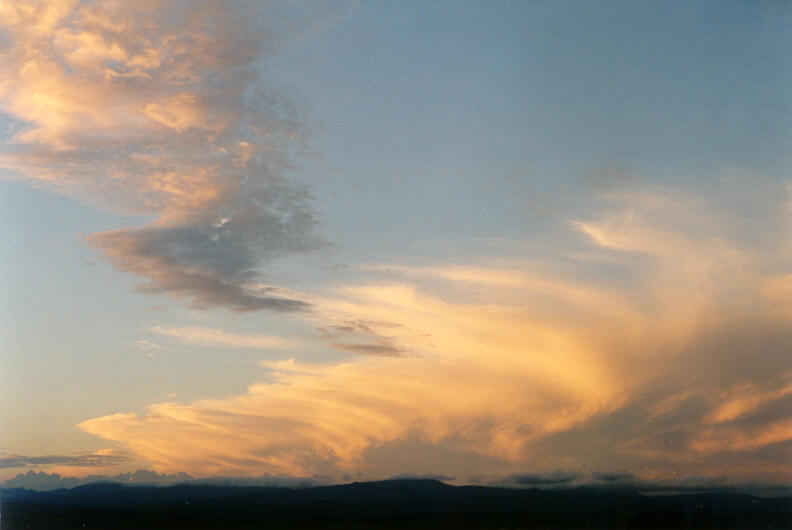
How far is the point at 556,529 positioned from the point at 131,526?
617 centimetres

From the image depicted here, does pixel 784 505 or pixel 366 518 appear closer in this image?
pixel 784 505

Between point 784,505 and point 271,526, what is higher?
point 784,505

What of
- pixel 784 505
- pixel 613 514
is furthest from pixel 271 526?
pixel 784 505

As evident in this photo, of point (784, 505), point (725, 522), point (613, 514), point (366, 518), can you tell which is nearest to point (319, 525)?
point (366, 518)

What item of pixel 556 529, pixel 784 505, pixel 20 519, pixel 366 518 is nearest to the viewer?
pixel 784 505

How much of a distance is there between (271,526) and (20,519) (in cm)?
683

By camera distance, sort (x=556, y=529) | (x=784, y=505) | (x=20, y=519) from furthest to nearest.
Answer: (x=556, y=529)
(x=20, y=519)
(x=784, y=505)

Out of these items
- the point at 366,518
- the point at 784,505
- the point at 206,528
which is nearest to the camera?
the point at 784,505

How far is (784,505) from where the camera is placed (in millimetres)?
6609

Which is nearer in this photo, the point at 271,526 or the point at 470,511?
the point at 470,511

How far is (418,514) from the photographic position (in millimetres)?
10602

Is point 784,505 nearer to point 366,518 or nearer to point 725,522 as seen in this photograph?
point 725,522

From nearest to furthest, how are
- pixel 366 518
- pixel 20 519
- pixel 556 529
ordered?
pixel 20 519 < pixel 366 518 < pixel 556 529

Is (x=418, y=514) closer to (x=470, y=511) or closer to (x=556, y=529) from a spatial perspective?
(x=470, y=511)
